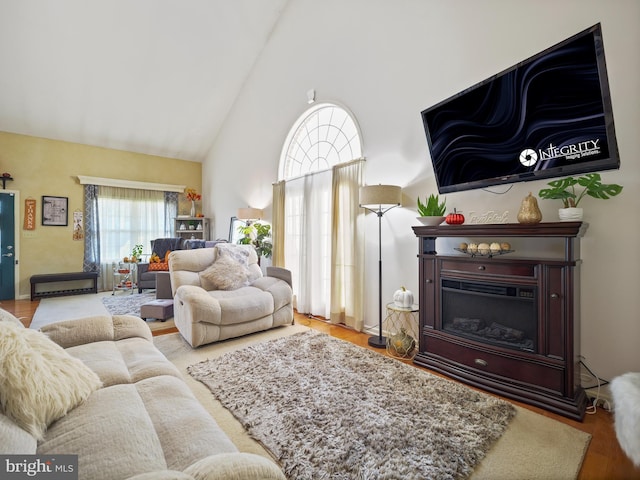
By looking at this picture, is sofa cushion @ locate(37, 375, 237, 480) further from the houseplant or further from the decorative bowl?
the houseplant

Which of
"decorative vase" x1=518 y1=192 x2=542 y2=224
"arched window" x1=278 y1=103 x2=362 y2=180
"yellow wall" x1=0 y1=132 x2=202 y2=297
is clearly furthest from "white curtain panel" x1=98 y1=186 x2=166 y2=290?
"decorative vase" x1=518 y1=192 x2=542 y2=224

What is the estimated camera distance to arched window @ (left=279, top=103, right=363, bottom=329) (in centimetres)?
366

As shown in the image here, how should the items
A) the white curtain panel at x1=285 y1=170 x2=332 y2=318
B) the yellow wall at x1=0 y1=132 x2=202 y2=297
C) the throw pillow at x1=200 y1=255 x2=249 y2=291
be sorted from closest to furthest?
the throw pillow at x1=200 y1=255 x2=249 y2=291
the white curtain panel at x1=285 y1=170 x2=332 y2=318
the yellow wall at x1=0 y1=132 x2=202 y2=297

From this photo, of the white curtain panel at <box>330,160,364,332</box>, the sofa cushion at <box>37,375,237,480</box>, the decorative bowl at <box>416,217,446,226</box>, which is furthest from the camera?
the white curtain panel at <box>330,160,364,332</box>

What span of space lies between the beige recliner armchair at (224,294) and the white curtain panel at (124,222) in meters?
3.92

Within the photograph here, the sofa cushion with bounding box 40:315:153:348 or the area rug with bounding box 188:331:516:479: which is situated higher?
the sofa cushion with bounding box 40:315:153:348

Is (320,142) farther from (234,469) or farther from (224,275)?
(234,469)

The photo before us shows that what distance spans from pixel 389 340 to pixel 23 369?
2580mm

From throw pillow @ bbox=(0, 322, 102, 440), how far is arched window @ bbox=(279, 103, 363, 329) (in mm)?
2754

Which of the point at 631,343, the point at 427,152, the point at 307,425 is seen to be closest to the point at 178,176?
the point at 427,152

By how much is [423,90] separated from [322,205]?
1880 millimetres

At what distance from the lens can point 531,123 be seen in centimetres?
215

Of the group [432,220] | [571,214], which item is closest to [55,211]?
[432,220]

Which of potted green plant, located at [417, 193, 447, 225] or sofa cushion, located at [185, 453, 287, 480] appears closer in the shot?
sofa cushion, located at [185, 453, 287, 480]
